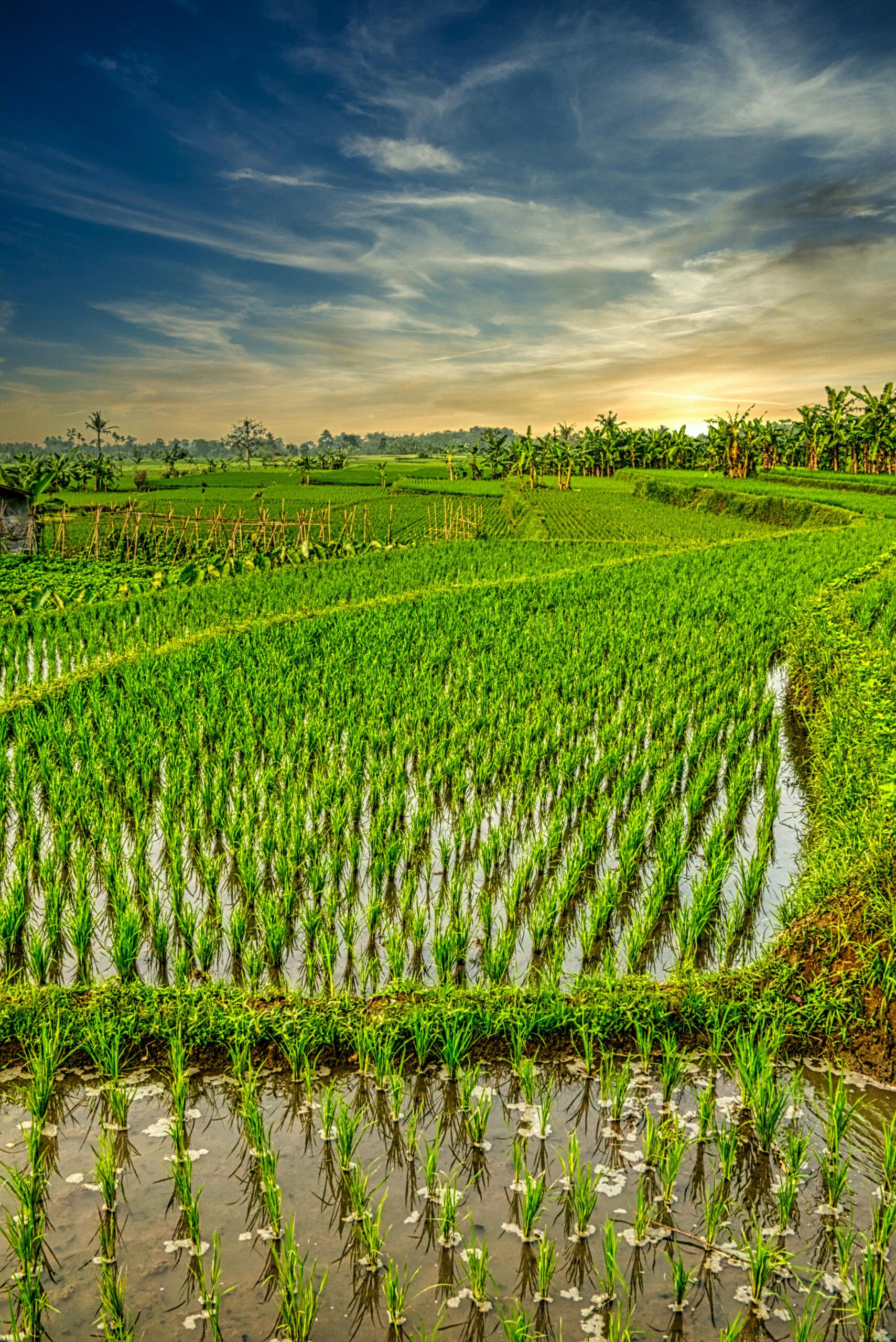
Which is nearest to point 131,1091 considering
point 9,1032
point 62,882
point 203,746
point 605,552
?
point 9,1032

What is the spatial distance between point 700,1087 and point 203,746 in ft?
13.5

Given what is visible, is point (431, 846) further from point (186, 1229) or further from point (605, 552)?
point (605, 552)

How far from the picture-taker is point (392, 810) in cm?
451

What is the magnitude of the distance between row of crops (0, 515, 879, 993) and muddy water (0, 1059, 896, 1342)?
1.94 feet

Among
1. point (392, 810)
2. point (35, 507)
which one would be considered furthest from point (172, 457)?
point (392, 810)

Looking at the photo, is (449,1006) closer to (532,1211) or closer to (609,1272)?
(532,1211)

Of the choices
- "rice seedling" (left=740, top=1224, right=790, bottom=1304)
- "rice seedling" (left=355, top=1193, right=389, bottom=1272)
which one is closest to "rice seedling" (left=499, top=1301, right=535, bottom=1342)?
"rice seedling" (left=355, top=1193, right=389, bottom=1272)

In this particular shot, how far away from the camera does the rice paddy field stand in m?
1.97

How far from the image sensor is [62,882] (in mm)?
3988

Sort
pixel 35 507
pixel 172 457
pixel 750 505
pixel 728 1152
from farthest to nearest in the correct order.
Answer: pixel 172 457 < pixel 750 505 < pixel 35 507 < pixel 728 1152

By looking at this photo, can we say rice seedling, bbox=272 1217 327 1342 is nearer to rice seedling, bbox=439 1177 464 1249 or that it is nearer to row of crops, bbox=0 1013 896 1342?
row of crops, bbox=0 1013 896 1342

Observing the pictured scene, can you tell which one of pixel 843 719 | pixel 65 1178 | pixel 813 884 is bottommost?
pixel 65 1178

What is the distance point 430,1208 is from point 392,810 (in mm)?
2453

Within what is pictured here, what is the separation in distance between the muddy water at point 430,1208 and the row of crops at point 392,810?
1.94 feet
